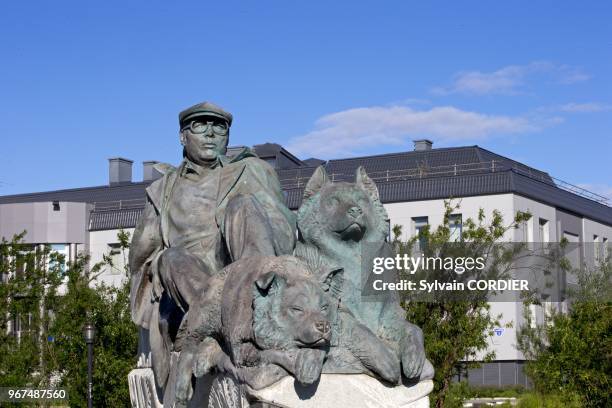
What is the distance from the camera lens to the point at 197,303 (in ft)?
21.6

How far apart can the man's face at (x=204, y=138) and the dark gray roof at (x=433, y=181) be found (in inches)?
994

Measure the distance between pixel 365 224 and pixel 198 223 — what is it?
1.92 meters

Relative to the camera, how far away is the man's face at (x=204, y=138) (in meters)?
8.30

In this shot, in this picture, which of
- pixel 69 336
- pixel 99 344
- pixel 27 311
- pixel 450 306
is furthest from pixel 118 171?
pixel 450 306

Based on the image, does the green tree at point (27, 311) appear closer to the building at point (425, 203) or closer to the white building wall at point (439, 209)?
the building at point (425, 203)

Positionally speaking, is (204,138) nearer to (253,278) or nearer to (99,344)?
(253,278)

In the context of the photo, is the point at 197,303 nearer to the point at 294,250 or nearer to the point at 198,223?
the point at 294,250

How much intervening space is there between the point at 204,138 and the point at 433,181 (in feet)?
102

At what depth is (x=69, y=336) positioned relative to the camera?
21.3 metres

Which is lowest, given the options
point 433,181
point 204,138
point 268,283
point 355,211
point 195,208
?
point 268,283

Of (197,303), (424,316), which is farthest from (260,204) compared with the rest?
(424,316)

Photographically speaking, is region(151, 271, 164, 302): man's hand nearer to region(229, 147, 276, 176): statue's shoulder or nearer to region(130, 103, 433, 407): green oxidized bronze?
region(130, 103, 433, 407): green oxidized bronze

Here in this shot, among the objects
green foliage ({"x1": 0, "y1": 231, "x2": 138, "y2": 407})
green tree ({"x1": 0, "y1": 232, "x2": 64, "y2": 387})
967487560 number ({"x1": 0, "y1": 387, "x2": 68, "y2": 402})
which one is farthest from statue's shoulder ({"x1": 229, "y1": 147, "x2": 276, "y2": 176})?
green tree ({"x1": 0, "y1": 232, "x2": 64, "y2": 387})

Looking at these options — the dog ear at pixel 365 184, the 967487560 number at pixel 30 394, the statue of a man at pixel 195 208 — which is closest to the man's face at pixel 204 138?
the statue of a man at pixel 195 208
